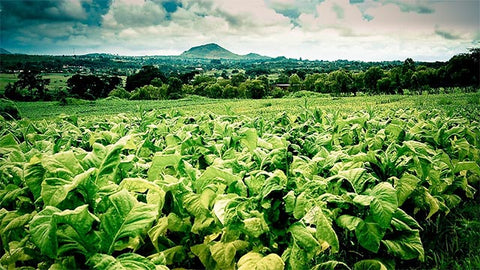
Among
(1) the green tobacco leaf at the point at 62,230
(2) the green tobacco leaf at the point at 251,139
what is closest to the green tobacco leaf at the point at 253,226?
(1) the green tobacco leaf at the point at 62,230

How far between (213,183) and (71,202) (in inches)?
39.0

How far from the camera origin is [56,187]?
6.15 feet

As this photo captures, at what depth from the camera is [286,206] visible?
7.70ft

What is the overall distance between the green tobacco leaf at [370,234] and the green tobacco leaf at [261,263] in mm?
658

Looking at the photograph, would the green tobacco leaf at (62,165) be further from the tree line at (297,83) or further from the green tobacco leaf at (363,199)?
the tree line at (297,83)

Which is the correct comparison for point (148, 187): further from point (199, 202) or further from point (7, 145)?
point (7, 145)

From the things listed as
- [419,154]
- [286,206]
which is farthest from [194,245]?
[419,154]

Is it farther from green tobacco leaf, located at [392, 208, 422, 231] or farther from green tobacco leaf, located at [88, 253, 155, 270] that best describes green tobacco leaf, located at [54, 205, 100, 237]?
green tobacco leaf, located at [392, 208, 422, 231]

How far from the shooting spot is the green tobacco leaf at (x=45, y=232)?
162cm

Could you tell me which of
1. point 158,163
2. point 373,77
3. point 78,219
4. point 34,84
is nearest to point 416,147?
point 158,163

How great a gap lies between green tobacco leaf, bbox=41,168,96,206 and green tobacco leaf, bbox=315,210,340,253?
4.57ft

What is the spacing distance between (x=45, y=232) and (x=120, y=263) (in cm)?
38

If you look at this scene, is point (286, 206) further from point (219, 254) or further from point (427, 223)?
point (427, 223)

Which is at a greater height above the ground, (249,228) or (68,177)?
(68,177)
